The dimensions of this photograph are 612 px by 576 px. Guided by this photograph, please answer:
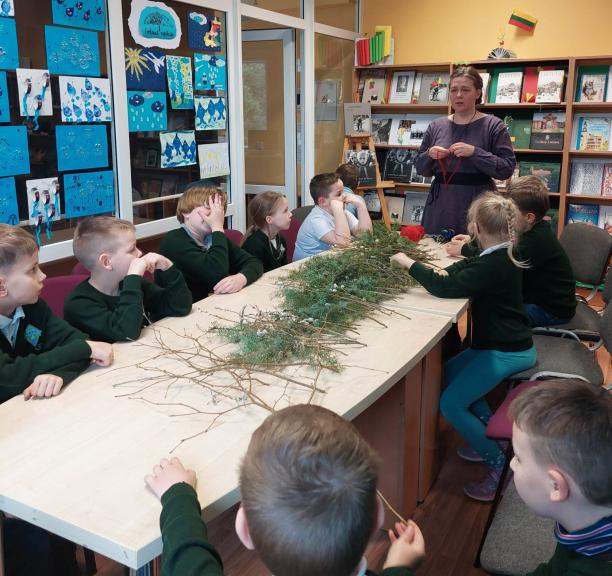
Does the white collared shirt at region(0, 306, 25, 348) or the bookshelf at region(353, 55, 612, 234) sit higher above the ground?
the bookshelf at region(353, 55, 612, 234)

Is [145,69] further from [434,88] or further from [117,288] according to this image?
[434,88]

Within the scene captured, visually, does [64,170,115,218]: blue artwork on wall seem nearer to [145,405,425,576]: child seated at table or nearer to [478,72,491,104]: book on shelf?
[145,405,425,576]: child seated at table

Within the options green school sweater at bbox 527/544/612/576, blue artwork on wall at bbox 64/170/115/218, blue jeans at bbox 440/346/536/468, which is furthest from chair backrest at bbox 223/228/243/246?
green school sweater at bbox 527/544/612/576

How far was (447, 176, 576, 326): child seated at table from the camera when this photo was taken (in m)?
3.28

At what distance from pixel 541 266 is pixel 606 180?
331 centimetres

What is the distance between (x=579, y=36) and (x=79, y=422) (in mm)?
5951

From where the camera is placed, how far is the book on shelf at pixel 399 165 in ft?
22.6

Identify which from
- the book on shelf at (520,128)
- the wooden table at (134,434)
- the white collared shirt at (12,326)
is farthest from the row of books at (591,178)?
the white collared shirt at (12,326)

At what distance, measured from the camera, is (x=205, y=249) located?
3104 mm

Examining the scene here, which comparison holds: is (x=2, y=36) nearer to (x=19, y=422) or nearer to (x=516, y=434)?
(x=19, y=422)

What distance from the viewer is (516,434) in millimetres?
1321

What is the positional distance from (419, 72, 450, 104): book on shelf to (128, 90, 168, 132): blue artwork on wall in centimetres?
318

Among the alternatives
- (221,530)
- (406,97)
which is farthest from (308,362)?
(406,97)

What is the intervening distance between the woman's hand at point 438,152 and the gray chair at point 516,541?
2.70 m
